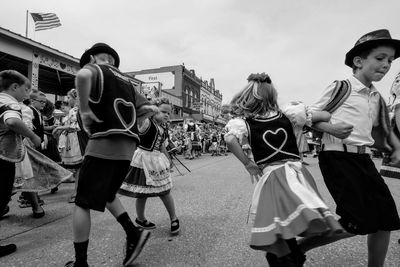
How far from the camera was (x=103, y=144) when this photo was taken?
2.19m

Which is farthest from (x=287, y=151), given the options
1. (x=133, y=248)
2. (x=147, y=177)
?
(x=147, y=177)

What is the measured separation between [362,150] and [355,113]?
10.5 inches

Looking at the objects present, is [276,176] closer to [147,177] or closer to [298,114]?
[298,114]

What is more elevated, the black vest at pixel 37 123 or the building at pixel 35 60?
the building at pixel 35 60

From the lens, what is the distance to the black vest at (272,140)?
1.99 metres

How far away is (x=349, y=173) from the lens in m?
1.95

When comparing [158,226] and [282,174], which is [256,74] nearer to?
[282,174]

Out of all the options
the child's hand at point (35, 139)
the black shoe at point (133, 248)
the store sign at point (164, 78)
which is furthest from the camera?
the store sign at point (164, 78)

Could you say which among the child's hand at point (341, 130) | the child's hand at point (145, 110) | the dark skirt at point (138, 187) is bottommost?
the dark skirt at point (138, 187)

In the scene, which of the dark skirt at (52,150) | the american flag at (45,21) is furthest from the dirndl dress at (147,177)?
the american flag at (45,21)

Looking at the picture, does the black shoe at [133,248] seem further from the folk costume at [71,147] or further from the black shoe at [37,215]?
the folk costume at [71,147]

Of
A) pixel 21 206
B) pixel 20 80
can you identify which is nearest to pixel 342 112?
pixel 20 80

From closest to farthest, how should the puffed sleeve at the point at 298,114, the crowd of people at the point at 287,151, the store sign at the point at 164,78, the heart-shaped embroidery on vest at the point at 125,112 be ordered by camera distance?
the crowd of people at the point at 287,151
the puffed sleeve at the point at 298,114
the heart-shaped embroidery on vest at the point at 125,112
the store sign at the point at 164,78

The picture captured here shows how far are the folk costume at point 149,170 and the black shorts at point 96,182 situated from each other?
90cm
